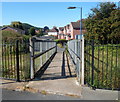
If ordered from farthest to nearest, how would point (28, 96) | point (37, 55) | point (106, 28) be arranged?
point (106, 28), point (37, 55), point (28, 96)

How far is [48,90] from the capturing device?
A: 4.42 metres

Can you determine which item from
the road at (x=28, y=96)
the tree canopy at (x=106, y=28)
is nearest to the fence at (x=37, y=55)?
the road at (x=28, y=96)

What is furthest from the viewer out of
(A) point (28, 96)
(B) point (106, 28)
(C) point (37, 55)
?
(B) point (106, 28)

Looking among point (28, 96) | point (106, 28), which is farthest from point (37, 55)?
point (106, 28)

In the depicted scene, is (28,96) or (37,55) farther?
(37,55)

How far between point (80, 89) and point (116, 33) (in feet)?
49.7

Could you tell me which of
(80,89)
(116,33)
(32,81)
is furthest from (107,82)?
(116,33)

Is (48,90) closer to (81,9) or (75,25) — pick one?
(81,9)

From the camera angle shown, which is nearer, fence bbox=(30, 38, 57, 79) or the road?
the road

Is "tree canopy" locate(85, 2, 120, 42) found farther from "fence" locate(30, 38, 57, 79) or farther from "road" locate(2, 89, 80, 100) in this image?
"road" locate(2, 89, 80, 100)

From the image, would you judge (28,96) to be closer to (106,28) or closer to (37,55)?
A: (37,55)

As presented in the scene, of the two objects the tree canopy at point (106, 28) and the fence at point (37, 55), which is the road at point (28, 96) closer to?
the fence at point (37, 55)

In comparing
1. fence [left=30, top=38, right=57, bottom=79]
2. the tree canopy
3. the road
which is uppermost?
the tree canopy

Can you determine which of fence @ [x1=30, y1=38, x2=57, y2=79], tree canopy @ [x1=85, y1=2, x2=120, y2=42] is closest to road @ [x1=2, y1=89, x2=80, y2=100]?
fence @ [x1=30, y1=38, x2=57, y2=79]
